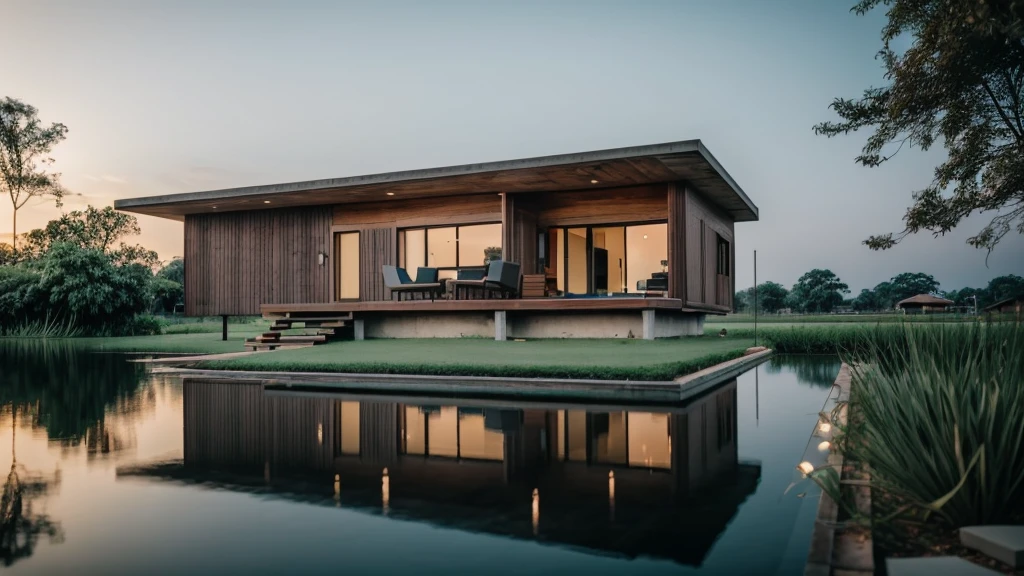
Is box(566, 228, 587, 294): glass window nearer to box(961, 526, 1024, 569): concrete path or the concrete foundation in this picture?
the concrete foundation

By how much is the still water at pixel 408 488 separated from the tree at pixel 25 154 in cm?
3465

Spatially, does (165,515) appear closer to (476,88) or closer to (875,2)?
(875,2)

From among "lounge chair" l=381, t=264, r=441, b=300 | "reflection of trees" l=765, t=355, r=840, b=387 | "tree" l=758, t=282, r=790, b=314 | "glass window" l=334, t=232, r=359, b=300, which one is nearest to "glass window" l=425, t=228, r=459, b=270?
"lounge chair" l=381, t=264, r=441, b=300

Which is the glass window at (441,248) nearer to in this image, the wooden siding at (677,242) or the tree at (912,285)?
the wooden siding at (677,242)

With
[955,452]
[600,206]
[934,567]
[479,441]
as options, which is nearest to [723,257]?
[600,206]

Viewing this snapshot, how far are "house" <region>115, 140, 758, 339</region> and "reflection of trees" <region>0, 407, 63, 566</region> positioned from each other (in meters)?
10.1

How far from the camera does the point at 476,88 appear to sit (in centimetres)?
2358

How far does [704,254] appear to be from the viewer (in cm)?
1700

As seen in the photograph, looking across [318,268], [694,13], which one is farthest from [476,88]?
[318,268]

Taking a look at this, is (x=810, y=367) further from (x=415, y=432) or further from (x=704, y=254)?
(x=415, y=432)

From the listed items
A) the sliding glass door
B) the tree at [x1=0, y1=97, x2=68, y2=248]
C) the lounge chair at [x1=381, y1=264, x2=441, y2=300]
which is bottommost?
the lounge chair at [x1=381, y1=264, x2=441, y2=300]

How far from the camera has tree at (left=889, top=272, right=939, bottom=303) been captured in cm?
7369

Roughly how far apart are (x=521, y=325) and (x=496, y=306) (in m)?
0.99

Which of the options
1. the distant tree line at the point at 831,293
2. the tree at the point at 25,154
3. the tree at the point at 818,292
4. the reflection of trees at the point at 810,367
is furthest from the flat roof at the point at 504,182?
the tree at the point at 818,292
